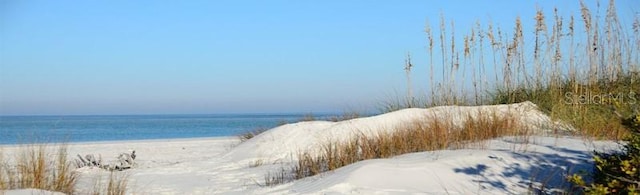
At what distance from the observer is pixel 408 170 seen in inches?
206

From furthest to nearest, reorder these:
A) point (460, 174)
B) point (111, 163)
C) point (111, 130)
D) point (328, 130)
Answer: point (111, 130) < point (328, 130) < point (111, 163) < point (460, 174)

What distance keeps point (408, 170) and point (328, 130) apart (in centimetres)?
450

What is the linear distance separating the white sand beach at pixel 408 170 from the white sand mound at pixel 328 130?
17 millimetres

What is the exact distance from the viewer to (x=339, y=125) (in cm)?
981

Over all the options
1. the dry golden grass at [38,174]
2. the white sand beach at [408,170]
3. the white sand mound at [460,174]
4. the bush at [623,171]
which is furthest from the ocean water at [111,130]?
the bush at [623,171]

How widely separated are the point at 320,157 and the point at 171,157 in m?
5.03

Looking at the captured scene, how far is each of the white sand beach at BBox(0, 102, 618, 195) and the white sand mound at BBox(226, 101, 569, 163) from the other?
0.02 metres

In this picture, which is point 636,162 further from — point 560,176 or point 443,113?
point 443,113

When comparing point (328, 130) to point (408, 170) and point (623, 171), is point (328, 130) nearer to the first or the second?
point (408, 170)

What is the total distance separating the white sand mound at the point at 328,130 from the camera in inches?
335

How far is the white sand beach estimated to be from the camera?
16.0 ft

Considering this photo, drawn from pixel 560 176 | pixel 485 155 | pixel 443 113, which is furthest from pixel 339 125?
pixel 560 176

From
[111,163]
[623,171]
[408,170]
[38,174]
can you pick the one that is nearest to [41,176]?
[38,174]

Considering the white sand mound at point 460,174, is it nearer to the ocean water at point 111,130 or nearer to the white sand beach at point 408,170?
the white sand beach at point 408,170
